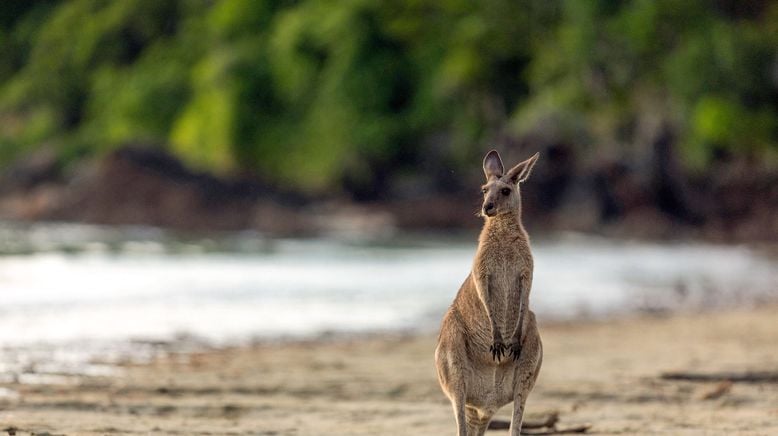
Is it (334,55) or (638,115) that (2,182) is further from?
(638,115)

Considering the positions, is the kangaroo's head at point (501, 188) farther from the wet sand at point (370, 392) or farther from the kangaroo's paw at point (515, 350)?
the wet sand at point (370, 392)

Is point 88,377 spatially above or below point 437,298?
below

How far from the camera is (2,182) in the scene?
42.2 metres

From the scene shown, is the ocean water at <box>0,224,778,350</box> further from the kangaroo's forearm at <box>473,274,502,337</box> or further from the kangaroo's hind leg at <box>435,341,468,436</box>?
the kangaroo's forearm at <box>473,274,502,337</box>

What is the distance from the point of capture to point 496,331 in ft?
17.8

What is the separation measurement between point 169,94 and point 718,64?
23.6 m

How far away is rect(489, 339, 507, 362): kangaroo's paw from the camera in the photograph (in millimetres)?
5406

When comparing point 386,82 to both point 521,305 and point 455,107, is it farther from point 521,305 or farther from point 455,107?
point 521,305

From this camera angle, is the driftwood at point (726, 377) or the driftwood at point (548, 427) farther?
the driftwood at point (726, 377)

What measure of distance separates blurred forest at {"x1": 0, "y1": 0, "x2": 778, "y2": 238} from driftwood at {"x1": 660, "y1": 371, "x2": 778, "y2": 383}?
22.1 meters

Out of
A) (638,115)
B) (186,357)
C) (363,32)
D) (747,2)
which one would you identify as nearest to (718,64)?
(638,115)

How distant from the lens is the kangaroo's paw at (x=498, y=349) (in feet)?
17.7

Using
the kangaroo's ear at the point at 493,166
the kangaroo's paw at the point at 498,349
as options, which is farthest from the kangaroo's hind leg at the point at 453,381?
the kangaroo's ear at the point at 493,166

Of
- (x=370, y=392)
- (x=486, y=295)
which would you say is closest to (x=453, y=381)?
(x=486, y=295)
